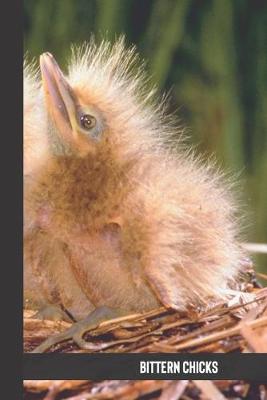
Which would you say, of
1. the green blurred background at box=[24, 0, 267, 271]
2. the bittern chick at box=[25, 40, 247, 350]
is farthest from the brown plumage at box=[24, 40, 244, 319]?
the green blurred background at box=[24, 0, 267, 271]

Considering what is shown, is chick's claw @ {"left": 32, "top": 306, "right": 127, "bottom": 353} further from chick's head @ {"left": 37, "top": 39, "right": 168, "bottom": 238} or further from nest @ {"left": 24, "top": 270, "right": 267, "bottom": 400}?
chick's head @ {"left": 37, "top": 39, "right": 168, "bottom": 238}

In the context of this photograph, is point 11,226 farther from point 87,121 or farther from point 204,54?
point 204,54

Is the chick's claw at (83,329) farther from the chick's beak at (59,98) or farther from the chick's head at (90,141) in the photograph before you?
the chick's beak at (59,98)

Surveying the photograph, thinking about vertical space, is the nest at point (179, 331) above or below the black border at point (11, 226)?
below

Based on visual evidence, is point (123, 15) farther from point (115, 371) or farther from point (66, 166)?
point (115, 371)

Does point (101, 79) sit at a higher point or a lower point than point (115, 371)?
higher

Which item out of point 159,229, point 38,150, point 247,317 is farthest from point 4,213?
point 247,317

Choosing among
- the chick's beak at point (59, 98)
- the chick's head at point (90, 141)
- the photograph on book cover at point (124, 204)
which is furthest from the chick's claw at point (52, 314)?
the chick's beak at point (59, 98)

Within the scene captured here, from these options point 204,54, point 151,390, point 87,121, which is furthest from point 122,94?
point 151,390
